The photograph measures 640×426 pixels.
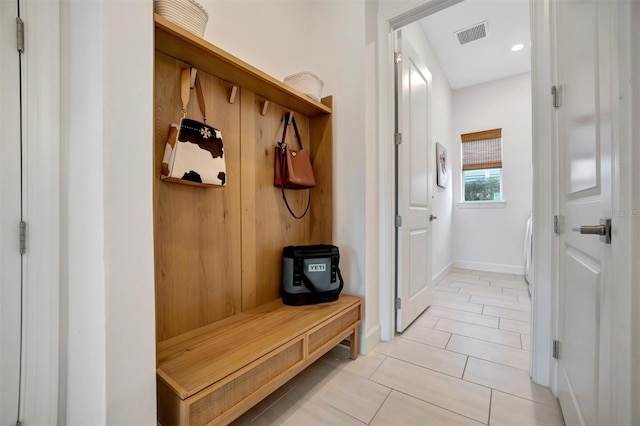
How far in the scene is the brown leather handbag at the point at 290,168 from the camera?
1.62m

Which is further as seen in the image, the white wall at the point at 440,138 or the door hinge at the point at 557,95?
the white wall at the point at 440,138

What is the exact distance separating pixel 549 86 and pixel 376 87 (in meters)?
0.96

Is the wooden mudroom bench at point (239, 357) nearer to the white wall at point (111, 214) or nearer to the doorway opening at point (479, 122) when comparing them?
the white wall at point (111, 214)

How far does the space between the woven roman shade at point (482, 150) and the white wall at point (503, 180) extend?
8 centimetres

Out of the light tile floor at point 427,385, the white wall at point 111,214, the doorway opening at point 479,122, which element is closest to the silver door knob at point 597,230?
the light tile floor at point 427,385

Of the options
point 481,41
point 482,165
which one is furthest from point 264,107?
point 482,165

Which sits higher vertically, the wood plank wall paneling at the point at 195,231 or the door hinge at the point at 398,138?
the door hinge at the point at 398,138

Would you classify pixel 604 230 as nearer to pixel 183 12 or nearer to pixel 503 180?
pixel 183 12

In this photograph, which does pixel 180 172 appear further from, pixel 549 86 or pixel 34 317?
pixel 549 86

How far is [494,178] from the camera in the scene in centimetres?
404

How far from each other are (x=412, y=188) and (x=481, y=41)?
246cm

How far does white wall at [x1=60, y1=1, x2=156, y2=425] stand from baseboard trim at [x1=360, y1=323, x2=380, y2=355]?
1.23 meters

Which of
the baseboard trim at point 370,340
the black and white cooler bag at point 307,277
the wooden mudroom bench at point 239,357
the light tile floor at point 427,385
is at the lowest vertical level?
the light tile floor at point 427,385

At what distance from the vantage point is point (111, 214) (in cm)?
73
